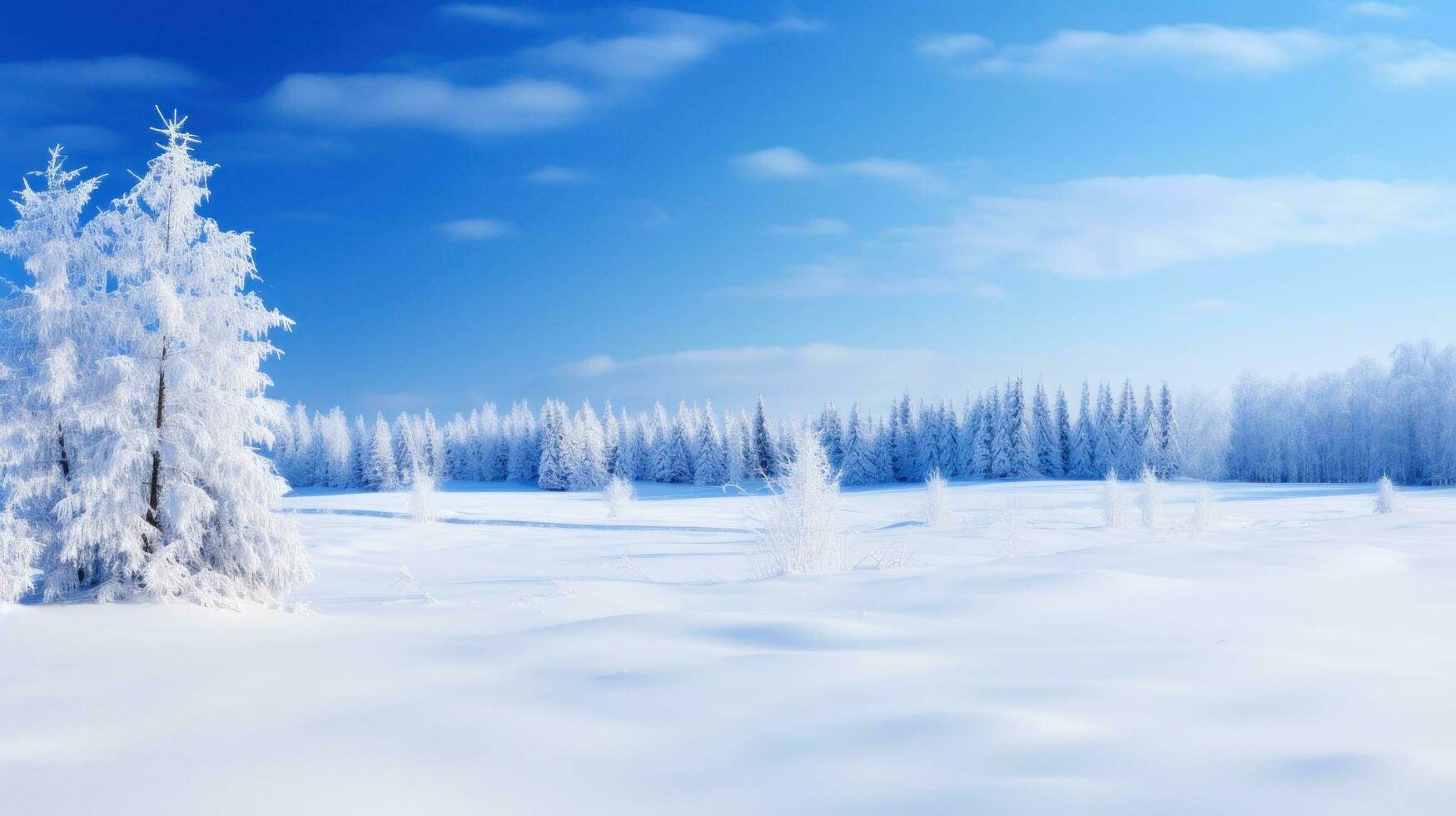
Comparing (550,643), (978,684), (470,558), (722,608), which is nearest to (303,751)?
(550,643)

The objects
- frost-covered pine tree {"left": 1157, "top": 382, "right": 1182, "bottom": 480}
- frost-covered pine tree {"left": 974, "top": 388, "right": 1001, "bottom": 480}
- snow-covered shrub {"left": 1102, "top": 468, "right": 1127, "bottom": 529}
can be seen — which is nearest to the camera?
snow-covered shrub {"left": 1102, "top": 468, "right": 1127, "bottom": 529}

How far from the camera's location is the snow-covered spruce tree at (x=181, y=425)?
8.45 meters

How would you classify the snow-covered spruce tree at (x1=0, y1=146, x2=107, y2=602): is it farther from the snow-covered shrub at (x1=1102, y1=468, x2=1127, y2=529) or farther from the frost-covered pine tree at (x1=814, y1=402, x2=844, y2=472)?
the frost-covered pine tree at (x1=814, y1=402, x2=844, y2=472)

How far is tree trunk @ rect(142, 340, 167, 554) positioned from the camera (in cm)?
872

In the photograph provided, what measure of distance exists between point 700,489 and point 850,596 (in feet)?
229

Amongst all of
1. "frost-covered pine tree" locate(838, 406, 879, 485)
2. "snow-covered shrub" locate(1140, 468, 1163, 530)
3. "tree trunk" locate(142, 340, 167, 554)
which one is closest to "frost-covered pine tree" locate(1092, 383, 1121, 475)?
"frost-covered pine tree" locate(838, 406, 879, 485)

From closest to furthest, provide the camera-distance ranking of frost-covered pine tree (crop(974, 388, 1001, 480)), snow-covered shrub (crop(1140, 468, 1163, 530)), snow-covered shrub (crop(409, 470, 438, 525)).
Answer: snow-covered shrub (crop(1140, 468, 1163, 530)) < snow-covered shrub (crop(409, 470, 438, 525)) < frost-covered pine tree (crop(974, 388, 1001, 480))

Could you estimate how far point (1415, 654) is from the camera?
4.40m

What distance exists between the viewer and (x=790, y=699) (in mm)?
3680

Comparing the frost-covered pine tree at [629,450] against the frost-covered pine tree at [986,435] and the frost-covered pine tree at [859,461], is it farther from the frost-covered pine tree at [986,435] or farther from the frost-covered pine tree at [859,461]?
the frost-covered pine tree at [986,435]

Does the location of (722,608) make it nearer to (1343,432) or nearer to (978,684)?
(978,684)

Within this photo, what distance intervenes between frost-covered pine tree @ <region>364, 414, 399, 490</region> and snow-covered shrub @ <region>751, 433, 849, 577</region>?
76433 millimetres

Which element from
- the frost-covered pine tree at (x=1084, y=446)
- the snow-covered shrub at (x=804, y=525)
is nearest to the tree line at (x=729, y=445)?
the frost-covered pine tree at (x=1084, y=446)

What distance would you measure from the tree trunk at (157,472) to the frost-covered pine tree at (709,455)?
71187 mm
